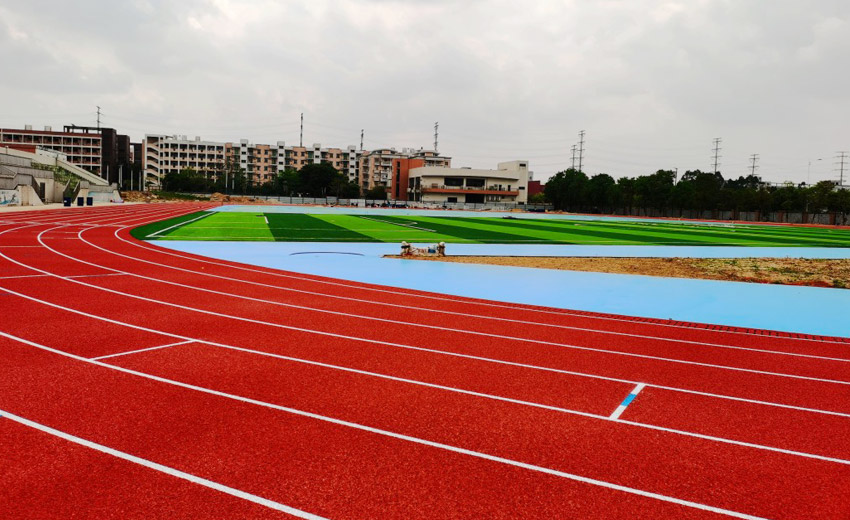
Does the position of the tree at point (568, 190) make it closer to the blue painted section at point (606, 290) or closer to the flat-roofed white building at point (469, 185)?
the flat-roofed white building at point (469, 185)

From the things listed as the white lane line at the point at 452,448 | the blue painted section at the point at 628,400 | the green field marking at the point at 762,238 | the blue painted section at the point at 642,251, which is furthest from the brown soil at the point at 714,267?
the white lane line at the point at 452,448

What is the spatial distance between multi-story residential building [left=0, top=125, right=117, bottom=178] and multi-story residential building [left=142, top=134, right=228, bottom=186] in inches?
636

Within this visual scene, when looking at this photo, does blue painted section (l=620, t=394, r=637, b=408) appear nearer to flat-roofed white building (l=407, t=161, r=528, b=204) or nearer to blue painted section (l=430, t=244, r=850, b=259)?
blue painted section (l=430, t=244, r=850, b=259)

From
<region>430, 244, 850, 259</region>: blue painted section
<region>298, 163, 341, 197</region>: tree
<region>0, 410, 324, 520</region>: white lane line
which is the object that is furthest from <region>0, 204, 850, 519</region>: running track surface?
<region>298, 163, 341, 197</region>: tree

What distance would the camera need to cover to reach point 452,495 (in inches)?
177

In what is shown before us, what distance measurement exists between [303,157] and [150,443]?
174429mm

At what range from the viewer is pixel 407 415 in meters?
6.09

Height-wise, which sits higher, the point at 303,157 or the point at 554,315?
the point at 303,157

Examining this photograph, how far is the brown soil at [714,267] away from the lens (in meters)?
18.1

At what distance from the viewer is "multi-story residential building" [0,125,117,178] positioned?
5074 inches

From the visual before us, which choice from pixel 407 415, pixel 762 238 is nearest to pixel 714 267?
pixel 407 415

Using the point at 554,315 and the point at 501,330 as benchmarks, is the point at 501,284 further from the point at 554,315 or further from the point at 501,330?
the point at 501,330

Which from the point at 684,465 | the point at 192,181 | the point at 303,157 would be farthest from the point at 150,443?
→ the point at 303,157

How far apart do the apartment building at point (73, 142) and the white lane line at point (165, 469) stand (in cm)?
14502
